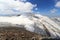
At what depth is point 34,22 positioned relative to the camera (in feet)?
173

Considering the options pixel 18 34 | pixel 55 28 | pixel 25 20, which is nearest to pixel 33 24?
pixel 25 20

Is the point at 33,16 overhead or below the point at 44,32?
overhead

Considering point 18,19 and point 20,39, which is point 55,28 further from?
point 20,39

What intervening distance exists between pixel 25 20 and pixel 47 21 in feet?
19.8

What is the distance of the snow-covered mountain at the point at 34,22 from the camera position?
50875 millimetres

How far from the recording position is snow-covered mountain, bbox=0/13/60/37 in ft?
167

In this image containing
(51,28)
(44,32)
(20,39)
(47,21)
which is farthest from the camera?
(47,21)

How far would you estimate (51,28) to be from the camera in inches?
2098

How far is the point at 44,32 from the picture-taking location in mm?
49750

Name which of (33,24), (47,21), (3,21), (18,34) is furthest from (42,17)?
(18,34)

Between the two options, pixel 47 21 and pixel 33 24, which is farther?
pixel 47 21

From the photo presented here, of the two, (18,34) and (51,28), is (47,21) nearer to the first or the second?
(51,28)

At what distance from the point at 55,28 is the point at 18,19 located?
9325 mm

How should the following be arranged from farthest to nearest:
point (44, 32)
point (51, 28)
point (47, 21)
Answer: point (47, 21) < point (51, 28) < point (44, 32)
